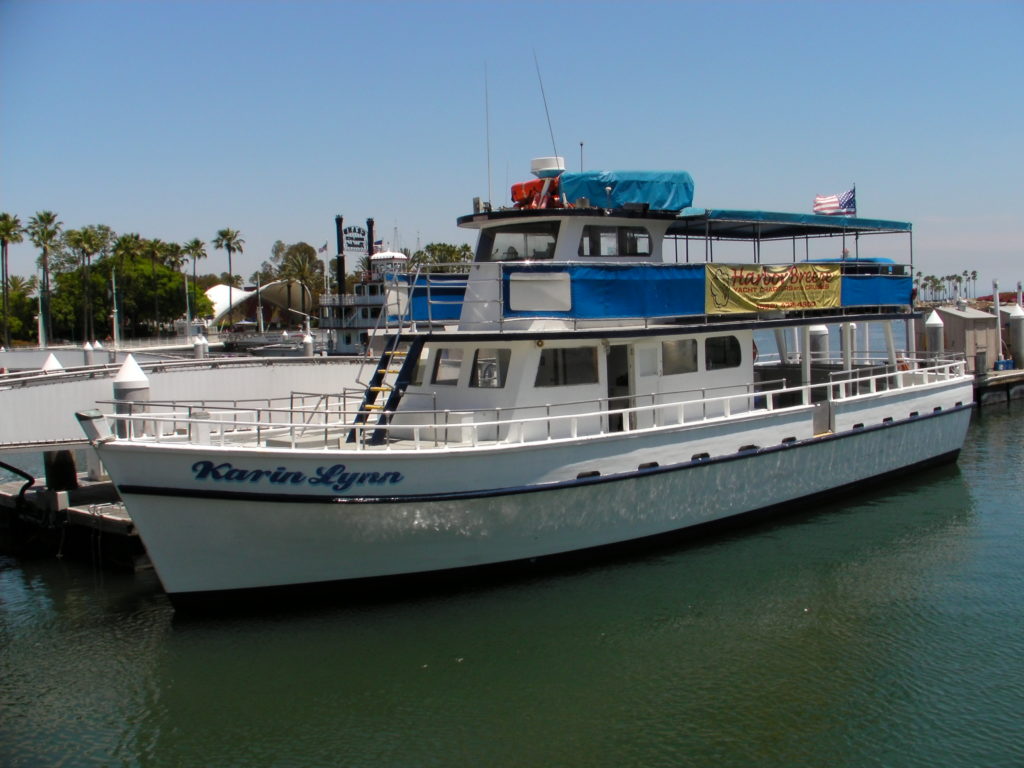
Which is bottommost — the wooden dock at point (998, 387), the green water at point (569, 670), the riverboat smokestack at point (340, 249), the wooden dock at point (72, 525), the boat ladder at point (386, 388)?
the green water at point (569, 670)

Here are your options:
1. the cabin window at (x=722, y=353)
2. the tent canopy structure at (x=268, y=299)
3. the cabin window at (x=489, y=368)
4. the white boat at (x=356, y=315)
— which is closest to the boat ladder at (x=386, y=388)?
the cabin window at (x=489, y=368)

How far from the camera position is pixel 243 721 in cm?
947

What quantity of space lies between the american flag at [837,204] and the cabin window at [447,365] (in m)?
9.59

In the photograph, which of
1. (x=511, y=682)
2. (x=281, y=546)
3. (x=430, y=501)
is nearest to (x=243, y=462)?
(x=281, y=546)

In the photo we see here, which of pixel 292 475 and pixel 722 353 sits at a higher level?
pixel 722 353

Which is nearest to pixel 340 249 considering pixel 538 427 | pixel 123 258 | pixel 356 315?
pixel 356 315

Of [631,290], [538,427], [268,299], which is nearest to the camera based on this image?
[538,427]

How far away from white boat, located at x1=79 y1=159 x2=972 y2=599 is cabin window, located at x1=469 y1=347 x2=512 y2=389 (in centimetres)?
3

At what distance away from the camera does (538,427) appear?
43.3 ft

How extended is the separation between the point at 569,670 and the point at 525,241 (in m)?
6.95

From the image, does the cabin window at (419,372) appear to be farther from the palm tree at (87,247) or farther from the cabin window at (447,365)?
the palm tree at (87,247)

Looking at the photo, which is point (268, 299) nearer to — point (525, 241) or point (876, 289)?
point (876, 289)

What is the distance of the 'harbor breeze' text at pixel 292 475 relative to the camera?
11.0m

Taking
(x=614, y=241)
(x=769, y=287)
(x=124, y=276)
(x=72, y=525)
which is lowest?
(x=72, y=525)
